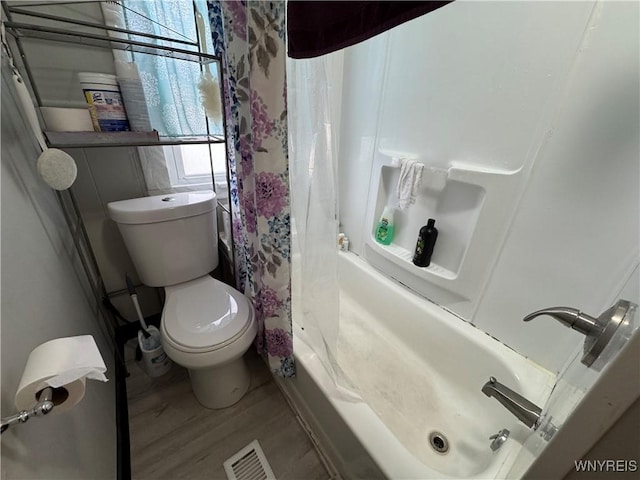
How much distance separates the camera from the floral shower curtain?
0.68 m

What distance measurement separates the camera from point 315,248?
0.95 m

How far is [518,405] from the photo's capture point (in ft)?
2.08

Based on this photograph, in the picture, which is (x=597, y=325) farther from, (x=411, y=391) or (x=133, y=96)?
(x=133, y=96)

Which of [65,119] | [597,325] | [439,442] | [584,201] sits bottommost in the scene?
[439,442]

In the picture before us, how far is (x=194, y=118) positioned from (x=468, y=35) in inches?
48.0

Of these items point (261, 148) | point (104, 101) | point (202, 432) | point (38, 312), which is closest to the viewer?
point (38, 312)

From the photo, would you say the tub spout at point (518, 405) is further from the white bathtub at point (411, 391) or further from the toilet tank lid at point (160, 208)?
the toilet tank lid at point (160, 208)

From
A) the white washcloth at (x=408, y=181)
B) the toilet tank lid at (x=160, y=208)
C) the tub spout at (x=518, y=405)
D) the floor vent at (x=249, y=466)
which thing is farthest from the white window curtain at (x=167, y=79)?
the tub spout at (x=518, y=405)

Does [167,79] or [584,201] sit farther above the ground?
[167,79]

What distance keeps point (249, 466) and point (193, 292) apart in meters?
0.77

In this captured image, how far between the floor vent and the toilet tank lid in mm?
1060

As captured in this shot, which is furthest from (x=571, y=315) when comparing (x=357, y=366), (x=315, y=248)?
(x=357, y=366)

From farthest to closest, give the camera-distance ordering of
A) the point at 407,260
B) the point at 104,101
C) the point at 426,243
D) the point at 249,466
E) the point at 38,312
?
the point at 407,260 → the point at 426,243 → the point at 249,466 → the point at 104,101 → the point at 38,312

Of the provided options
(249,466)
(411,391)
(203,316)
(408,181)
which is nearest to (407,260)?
(408,181)
